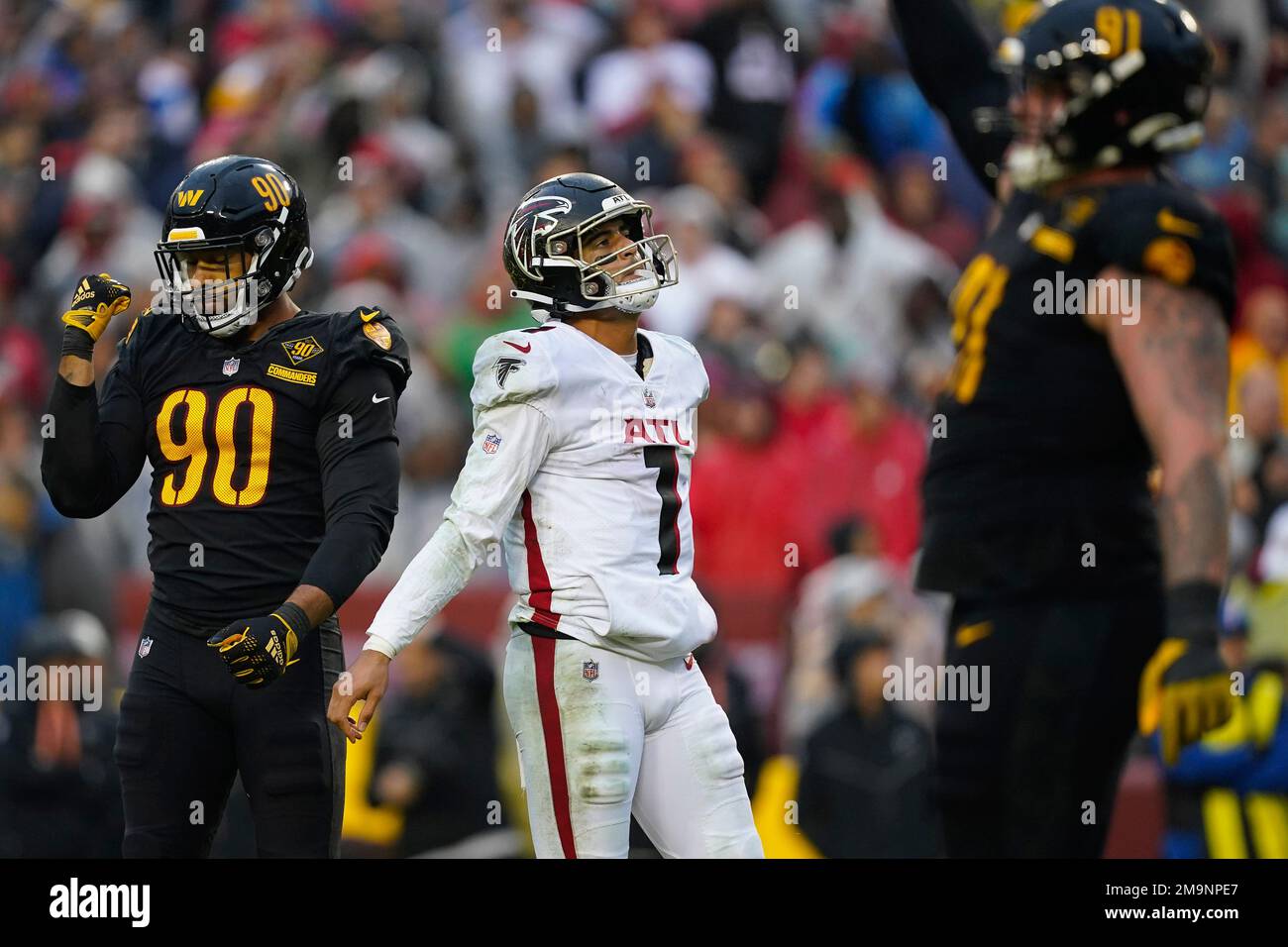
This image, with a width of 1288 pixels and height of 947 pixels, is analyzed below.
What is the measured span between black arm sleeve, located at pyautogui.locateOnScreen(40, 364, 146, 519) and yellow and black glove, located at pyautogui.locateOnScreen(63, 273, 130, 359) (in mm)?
90

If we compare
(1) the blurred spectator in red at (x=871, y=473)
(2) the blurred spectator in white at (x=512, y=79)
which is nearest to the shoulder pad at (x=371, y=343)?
(1) the blurred spectator in red at (x=871, y=473)

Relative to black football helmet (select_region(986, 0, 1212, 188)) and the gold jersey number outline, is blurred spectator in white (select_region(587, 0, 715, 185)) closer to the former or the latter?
the gold jersey number outline

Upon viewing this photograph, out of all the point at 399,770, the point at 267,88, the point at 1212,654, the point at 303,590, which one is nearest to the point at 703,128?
the point at 267,88

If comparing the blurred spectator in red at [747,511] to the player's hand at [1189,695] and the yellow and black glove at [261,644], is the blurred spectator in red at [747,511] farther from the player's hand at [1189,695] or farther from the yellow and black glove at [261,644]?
the player's hand at [1189,695]

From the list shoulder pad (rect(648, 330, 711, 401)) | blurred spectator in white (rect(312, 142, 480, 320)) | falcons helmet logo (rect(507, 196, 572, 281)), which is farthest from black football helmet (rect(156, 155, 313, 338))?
blurred spectator in white (rect(312, 142, 480, 320))

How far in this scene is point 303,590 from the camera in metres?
4.62

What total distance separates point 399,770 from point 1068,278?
4166 millimetres

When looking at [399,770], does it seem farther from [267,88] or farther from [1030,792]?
[267,88]

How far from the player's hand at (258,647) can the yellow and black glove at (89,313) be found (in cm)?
84

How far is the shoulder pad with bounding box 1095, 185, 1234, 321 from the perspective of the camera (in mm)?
4133

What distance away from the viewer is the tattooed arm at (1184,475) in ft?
12.4

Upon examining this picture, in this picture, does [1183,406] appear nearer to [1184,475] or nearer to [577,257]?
[1184,475]

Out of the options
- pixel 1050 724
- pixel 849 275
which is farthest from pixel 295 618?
pixel 849 275

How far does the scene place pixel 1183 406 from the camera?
4.06m
